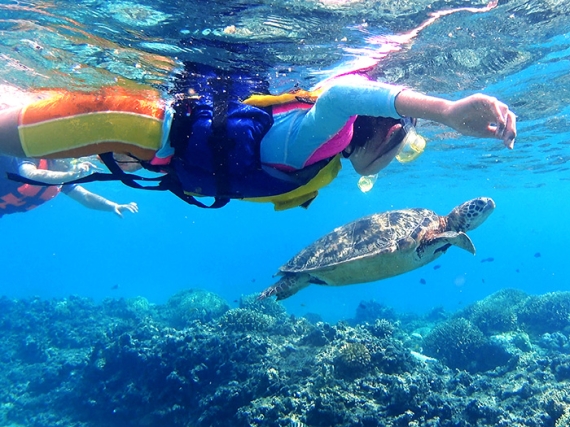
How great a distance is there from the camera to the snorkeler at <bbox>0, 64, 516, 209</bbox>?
2.85 m

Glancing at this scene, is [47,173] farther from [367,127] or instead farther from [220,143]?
[367,127]

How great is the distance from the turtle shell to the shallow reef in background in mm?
2474

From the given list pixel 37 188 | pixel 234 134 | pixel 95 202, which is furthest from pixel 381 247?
pixel 37 188

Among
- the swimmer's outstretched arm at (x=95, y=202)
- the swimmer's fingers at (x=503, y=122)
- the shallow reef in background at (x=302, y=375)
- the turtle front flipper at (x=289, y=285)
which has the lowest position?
the shallow reef in background at (x=302, y=375)

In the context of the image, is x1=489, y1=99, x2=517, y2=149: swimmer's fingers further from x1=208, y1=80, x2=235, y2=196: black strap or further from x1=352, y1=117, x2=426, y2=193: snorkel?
x1=208, y1=80, x2=235, y2=196: black strap

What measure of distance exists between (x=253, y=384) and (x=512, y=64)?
37.4 feet

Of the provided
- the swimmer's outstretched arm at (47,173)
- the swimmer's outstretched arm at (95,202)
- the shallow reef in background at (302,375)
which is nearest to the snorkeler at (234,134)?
the swimmer's outstretched arm at (47,173)

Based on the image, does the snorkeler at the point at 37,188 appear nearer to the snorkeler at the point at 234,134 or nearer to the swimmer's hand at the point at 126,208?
the swimmer's hand at the point at 126,208

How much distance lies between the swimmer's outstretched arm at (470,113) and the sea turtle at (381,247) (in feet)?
15.1

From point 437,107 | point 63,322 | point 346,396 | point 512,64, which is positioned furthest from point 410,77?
point 63,322

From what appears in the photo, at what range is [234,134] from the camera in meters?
3.29

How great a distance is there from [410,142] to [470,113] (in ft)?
4.83

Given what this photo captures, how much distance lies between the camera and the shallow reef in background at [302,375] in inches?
298

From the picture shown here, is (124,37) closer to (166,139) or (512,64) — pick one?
(166,139)
